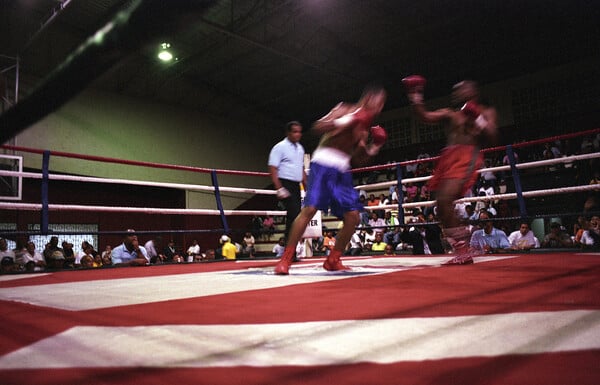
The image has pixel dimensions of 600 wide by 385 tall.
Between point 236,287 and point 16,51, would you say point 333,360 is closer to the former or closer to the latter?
point 236,287

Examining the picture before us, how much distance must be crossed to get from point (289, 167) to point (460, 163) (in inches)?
60.2

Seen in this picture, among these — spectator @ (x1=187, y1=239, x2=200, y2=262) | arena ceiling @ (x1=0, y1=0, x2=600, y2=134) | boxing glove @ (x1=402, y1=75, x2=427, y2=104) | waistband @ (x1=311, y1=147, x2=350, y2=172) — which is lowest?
spectator @ (x1=187, y1=239, x2=200, y2=262)

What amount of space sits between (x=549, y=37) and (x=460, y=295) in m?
10.5

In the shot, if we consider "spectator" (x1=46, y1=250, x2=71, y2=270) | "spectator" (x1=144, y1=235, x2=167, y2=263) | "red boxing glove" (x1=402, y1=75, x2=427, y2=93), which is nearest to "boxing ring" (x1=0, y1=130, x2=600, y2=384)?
"red boxing glove" (x1=402, y1=75, x2=427, y2=93)

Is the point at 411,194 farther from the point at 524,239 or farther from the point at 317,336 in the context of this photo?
the point at 317,336

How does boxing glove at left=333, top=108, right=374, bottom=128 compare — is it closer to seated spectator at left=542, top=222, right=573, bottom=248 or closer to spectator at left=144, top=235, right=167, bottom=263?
seated spectator at left=542, top=222, right=573, bottom=248

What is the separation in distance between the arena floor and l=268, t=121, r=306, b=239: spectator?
215 centimetres

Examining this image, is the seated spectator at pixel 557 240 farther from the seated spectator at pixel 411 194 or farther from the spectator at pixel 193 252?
the spectator at pixel 193 252

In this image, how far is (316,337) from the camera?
904mm

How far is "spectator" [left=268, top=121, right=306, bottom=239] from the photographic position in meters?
3.69

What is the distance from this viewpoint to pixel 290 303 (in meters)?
1.37

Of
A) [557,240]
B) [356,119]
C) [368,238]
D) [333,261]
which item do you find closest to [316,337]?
[333,261]

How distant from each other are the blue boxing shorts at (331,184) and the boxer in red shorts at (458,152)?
0.57 meters

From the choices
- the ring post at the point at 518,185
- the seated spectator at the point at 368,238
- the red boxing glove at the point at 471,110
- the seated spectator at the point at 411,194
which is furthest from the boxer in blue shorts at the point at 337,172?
the seated spectator at the point at 411,194
